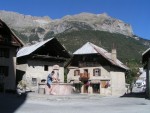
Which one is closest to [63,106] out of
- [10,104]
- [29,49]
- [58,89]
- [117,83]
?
[10,104]

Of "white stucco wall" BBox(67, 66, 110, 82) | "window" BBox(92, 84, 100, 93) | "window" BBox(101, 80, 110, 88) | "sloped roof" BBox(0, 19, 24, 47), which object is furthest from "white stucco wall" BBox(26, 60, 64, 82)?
"window" BBox(92, 84, 100, 93)

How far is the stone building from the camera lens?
2277 inches

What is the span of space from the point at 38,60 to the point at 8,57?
8802 mm

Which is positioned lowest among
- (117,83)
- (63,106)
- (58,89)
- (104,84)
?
(63,106)

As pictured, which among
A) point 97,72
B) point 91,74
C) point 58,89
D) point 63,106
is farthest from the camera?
point 91,74

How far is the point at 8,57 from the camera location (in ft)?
168

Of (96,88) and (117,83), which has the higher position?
(117,83)

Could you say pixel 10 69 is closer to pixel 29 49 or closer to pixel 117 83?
pixel 29 49

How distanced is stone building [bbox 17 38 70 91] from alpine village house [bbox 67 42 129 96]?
11.4 m

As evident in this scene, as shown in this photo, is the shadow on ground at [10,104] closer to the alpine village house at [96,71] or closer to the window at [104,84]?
the alpine village house at [96,71]

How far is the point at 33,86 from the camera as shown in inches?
2318

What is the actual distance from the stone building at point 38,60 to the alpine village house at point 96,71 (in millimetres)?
11410

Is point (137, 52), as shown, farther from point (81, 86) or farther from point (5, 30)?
point (5, 30)

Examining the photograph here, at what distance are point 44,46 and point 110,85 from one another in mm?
19204
